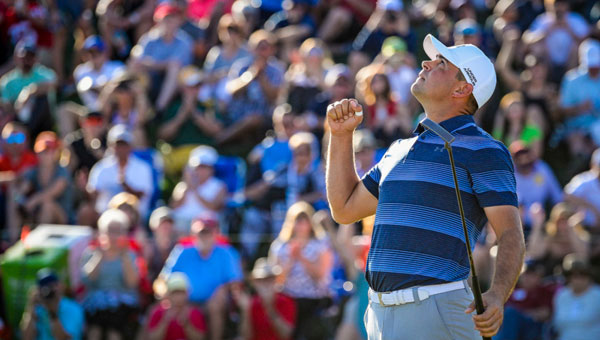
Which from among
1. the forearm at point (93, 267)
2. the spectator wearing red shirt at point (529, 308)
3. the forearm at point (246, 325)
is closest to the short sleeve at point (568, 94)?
the spectator wearing red shirt at point (529, 308)

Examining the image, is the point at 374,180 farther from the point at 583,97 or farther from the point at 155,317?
the point at 583,97

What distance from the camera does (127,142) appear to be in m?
10.9

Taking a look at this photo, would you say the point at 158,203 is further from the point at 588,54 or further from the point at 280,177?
the point at 588,54

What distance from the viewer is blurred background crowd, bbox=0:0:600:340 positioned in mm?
9023

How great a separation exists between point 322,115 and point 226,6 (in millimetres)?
3556

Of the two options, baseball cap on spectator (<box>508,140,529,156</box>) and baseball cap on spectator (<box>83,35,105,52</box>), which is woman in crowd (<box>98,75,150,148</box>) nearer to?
baseball cap on spectator (<box>83,35,105,52</box>)

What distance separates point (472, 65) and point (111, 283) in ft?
18.9

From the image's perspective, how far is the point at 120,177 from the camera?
10727 mm

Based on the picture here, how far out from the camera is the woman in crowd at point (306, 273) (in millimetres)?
9055

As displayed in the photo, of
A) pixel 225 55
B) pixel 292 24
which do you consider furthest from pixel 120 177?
pixel 292 24

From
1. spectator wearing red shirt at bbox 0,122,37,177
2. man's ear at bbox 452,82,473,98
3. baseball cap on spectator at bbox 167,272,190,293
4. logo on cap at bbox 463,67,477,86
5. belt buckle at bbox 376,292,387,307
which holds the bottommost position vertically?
spectator wearing red shirt at bbox 0,122,37,177

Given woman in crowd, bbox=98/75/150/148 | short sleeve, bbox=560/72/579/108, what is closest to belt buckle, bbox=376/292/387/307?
short sleeve, bbox=560/72/579/108

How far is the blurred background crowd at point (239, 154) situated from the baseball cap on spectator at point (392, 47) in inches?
1.4

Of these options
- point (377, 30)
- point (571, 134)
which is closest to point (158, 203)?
point (377, 30)
